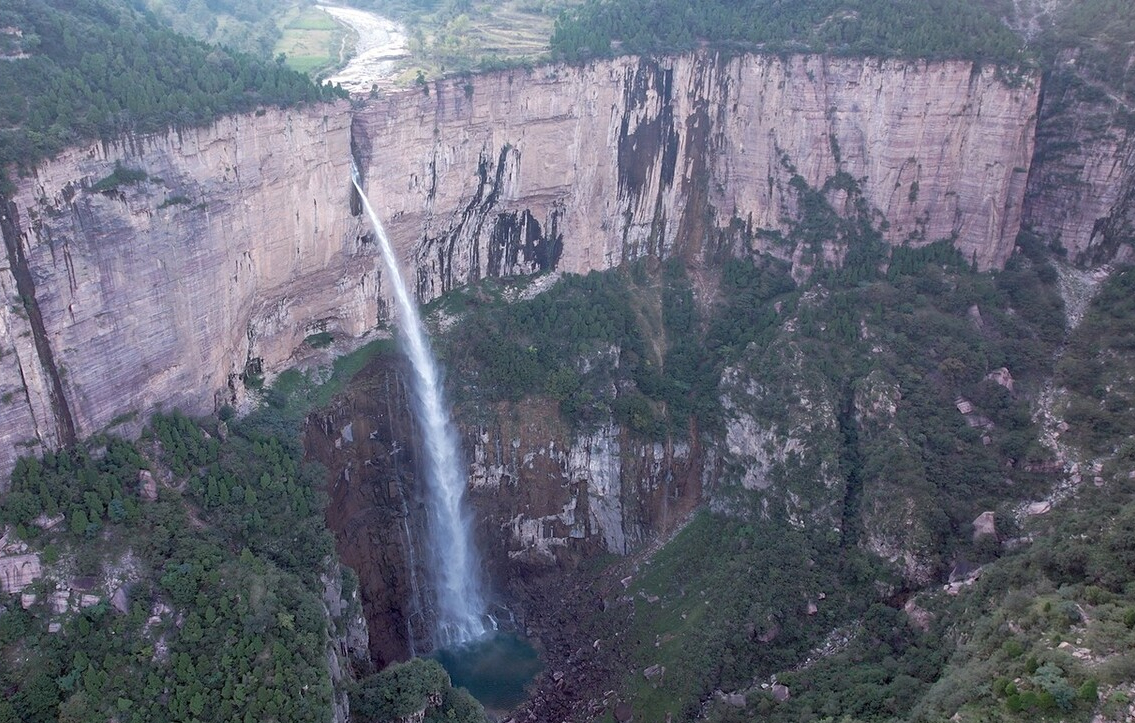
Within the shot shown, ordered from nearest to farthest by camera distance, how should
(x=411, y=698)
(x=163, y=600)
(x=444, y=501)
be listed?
(x=163, y=600) < (x=411, y=698) < (x=444, y=501)

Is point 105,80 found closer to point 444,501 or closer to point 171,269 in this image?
point 171,269

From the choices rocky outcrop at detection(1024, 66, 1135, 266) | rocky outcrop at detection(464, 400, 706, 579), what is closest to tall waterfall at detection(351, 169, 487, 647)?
rocky outcrop at detection(464, 400, 706, 579)

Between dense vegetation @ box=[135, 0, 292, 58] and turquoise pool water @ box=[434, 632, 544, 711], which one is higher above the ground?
dense vegetation @ box=[135, 0, 292, 58]

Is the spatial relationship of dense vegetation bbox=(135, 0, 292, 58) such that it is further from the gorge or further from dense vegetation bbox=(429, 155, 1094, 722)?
dense vegetation bbox=(429, 155, 1094, 722)

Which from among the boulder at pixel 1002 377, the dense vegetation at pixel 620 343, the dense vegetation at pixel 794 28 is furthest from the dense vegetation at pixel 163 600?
the boulder at pixel 1002 377

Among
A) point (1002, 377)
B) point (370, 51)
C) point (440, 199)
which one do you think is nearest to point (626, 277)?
point (440, 199)

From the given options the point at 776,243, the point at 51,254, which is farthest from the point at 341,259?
the point at 776,243
